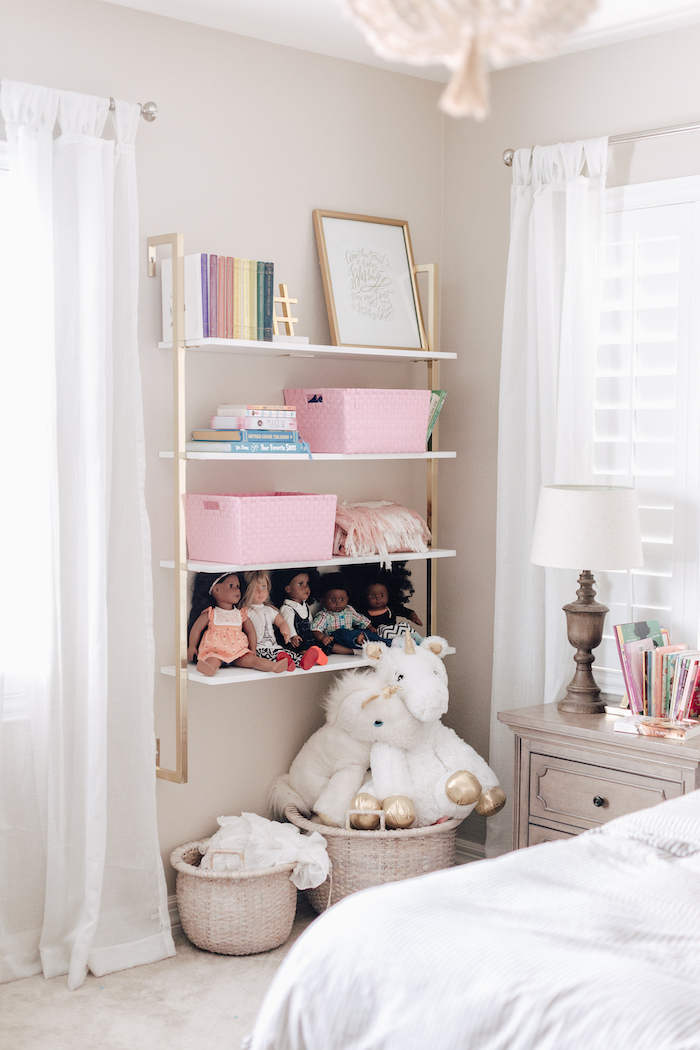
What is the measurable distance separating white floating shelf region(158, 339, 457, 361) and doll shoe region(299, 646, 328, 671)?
2.77 ft

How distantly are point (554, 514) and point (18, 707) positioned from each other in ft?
4.84

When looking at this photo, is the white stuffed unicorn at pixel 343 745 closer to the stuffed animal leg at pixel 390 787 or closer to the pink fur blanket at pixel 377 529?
the stuffed animal leg at pixel 390 787

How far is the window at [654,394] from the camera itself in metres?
3.04

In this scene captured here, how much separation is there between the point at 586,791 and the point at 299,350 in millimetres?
1419

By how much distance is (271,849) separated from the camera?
9.87ft

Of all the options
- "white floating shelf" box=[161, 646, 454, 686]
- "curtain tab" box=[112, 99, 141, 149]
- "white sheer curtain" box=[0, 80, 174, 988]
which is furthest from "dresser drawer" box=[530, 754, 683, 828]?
"curtain tab" box=[112, 99, 141, 149]

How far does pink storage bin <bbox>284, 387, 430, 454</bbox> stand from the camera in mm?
3154

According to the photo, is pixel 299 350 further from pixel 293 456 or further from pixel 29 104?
pixel 29 104

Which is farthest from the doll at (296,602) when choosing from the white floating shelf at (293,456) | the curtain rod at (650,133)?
the curtain rod at (650,133)

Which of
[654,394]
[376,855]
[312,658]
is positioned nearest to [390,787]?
[376,855]

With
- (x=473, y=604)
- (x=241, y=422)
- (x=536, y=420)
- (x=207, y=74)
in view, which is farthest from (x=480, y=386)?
(x=207, y=74)

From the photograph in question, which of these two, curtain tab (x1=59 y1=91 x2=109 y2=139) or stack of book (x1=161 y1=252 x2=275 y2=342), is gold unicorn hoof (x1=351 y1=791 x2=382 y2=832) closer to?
stack of book (x1=161 y1=252 x2=275 y2=342)

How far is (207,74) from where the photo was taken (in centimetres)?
307

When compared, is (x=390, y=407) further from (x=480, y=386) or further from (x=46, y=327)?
(x=46, y=327)
